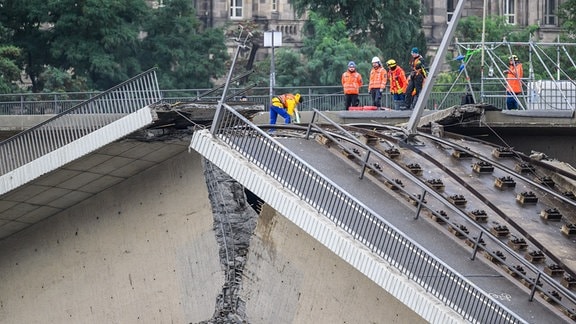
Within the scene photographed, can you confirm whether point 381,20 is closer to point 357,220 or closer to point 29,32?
point 29,32

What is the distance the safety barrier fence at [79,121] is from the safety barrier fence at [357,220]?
2229 millimetres

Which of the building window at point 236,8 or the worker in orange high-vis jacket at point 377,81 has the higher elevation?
the worker in orange high-vis jacket at point 377,81

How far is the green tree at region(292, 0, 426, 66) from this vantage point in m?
76.8

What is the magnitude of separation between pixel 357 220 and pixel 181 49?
4655cm

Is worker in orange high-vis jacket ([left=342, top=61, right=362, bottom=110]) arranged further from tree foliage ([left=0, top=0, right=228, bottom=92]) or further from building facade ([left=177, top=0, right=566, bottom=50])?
building facade ([left=177, top=0, right=566, bottom=50])

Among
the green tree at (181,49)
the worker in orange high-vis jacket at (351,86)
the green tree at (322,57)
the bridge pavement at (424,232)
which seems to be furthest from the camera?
the green tree at (181,49)

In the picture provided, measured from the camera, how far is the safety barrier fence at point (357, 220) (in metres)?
34.3

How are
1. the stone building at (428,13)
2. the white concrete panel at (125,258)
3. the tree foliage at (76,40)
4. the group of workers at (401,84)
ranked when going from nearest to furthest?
1. the white concrete panel at (125,258)
2. the group of workers at (401,84)
3. the tree foliage at (76,40)
4. the stone building at (428,13)

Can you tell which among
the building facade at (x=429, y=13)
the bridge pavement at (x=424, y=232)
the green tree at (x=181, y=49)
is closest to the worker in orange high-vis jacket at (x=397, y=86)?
the bridge pavement at (x=424, y=232)

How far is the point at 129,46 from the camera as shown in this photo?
78312 millimetres

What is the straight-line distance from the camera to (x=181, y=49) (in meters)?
82.1

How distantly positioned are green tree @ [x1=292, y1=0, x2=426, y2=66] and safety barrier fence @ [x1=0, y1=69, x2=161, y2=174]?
118ft

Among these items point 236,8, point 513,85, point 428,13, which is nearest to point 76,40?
point 513,85

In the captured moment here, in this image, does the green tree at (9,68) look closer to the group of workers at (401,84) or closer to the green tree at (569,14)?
the green tree at (569,14)
